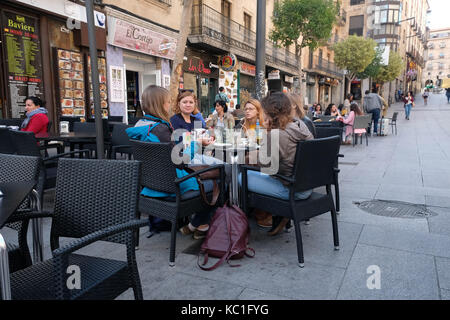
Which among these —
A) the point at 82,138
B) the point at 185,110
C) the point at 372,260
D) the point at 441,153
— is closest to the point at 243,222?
the point at 372,260

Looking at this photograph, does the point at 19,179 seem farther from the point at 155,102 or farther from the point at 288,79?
the point at 288,79

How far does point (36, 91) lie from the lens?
8.44 m

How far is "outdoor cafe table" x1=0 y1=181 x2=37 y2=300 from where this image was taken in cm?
136

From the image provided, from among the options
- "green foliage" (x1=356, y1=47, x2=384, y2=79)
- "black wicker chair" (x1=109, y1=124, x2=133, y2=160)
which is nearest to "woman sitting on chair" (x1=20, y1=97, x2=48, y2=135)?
"black wicker chair" (x1=109, y1=124, x2=133, y2=160)

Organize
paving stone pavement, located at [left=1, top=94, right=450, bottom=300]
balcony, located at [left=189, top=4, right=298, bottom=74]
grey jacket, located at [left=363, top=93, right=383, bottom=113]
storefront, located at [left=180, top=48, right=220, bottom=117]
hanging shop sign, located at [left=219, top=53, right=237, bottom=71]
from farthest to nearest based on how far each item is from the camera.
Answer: hanging shop sign, located at [left=219, top=53, right=237, bottom=71], storefront, located at [left=180, top=48, right=220, bottom=117], balcony, located at [left=189, top=4, right=298, bottom=74], grey jacket, located at [left=363, top=93, right=383, bottom=113], paving stone pavement, located at [left=1, top=94, right=450, bottom=300]

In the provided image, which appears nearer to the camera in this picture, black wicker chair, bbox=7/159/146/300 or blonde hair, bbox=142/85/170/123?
black wicker chair, bbox=7/159/146/300

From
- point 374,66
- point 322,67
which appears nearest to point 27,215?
point 322,67

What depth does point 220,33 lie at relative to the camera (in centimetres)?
1512

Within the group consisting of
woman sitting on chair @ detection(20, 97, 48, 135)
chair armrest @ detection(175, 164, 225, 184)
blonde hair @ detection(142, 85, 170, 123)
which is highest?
blonde hair @ detection(142, 85, 170, 123)

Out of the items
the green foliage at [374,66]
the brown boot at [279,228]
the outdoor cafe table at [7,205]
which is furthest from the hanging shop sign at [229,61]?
the green foliage at [374,66]

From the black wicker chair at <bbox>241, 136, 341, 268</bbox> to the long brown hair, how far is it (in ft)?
1.43

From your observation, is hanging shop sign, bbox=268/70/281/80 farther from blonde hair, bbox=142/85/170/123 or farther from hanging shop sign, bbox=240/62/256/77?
blonde hair, bbox=142/85/170/123

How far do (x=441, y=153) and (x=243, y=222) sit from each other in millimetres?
7699
